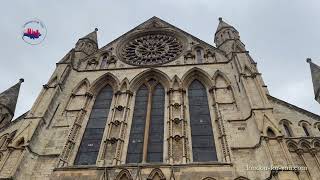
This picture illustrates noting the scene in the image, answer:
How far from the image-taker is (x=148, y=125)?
12.8m

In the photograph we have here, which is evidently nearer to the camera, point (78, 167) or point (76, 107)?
point (78, 167)

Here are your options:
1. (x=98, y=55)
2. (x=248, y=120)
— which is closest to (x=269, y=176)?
(x=248, y=120)

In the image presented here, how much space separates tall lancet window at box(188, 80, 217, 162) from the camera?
11.4m

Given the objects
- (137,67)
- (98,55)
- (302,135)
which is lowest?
(302,135)

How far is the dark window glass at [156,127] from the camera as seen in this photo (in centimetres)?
1154

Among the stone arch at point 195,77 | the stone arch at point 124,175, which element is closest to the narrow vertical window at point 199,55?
the stone arch at point 195,77

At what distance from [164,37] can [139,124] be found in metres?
7.93

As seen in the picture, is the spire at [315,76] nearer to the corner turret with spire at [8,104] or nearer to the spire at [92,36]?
the spire at [92,36]

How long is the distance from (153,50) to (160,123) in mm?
6271

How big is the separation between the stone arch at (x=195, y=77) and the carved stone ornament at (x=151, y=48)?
1.66 meters

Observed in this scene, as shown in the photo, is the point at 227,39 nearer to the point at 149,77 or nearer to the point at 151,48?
the point at 151,48

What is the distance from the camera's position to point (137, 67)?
16281 millimetres

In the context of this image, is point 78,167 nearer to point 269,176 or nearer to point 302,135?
point 269,176

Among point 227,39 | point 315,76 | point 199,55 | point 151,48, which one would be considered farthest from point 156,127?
point 315,76
